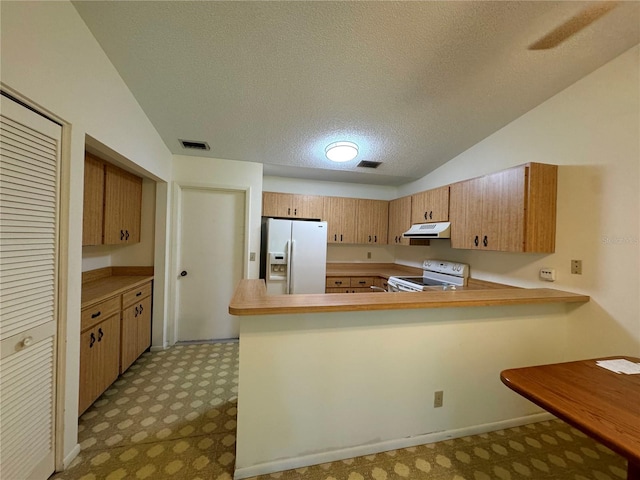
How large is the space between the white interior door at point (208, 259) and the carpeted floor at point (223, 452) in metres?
1.11

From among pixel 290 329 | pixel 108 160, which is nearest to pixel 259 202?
pixel 108 160

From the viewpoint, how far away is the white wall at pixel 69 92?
1.15 meters

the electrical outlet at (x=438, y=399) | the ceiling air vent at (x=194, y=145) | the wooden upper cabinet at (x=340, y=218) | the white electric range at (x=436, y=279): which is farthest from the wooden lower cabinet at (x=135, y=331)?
the white electric range at (x=436, y=279)

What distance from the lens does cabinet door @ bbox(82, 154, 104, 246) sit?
201cm

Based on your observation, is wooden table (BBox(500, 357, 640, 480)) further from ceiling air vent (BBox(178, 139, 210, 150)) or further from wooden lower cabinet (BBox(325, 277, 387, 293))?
ceiling air vent (BBox(178, 139, 210, 150))

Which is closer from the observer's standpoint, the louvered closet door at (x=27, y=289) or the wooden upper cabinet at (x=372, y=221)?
the louvered closet door at (x=27, y=289)

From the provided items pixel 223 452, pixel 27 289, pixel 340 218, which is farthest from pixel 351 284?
pixel 27 289

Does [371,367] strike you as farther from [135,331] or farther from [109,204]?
[109,204]

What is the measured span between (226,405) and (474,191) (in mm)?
3118

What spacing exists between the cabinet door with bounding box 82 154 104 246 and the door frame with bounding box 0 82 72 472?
623mm

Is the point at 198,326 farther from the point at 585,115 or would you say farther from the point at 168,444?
the point at 585,115

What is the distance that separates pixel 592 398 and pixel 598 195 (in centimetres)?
168

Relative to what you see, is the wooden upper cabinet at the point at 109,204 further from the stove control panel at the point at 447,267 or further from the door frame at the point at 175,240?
the stove control panel at the point at 447,267

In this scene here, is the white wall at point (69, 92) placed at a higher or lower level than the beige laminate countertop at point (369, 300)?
higher
